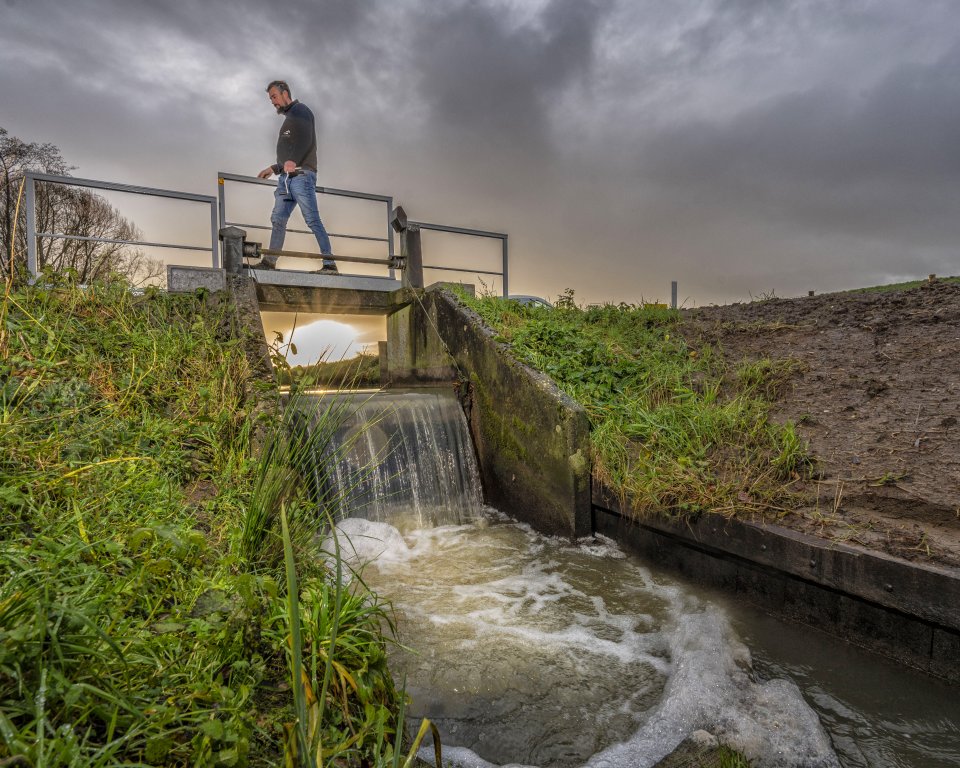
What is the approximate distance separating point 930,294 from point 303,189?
312 inches

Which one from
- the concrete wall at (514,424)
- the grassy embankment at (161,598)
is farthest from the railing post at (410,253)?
the grassy embankment at (161,598)

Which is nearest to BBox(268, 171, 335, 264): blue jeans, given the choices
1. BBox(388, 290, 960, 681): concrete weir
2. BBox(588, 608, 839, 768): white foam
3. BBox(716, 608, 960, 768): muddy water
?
BBox(388, 290, 960, 681): concrete weir

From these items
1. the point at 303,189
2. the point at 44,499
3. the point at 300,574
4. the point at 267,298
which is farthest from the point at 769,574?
the point at 303,189

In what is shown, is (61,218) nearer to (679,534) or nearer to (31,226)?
(31,226)

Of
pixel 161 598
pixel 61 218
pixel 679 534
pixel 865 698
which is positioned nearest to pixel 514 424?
pixel 679 534

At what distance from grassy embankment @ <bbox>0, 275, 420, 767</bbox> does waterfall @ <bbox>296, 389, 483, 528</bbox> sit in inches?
68.0

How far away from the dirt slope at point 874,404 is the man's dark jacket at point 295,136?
5.90 meters

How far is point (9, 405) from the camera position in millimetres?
2977

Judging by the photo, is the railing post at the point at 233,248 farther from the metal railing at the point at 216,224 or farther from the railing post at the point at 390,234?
the railing post at the point at 390,234

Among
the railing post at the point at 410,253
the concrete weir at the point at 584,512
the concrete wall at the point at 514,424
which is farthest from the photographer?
the railing post at the point at 410,253

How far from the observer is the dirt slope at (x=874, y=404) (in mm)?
2957

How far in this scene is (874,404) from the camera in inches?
161

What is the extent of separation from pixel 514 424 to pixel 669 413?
152 cm

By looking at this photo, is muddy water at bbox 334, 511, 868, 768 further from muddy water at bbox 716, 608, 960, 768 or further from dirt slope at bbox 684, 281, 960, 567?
dirt slope at bbox 684, 281, 960, 567
